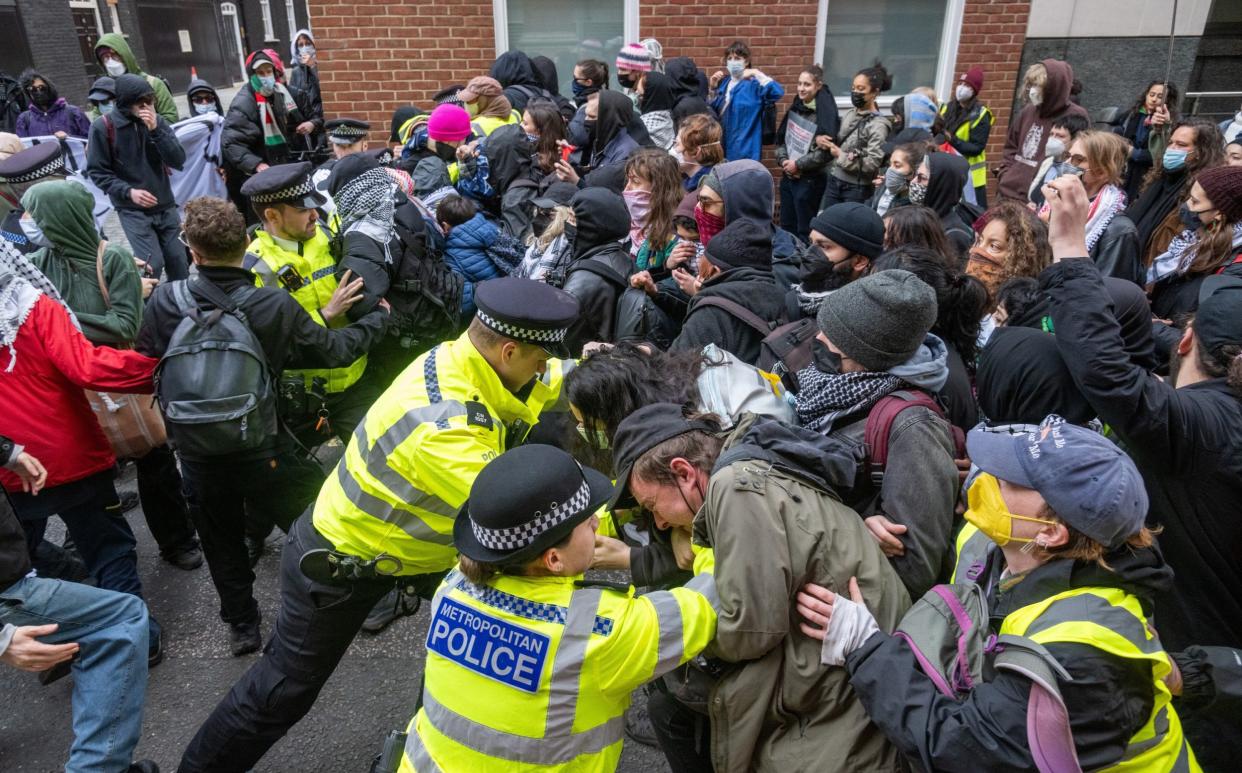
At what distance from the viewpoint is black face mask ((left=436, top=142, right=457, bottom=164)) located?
6.12m

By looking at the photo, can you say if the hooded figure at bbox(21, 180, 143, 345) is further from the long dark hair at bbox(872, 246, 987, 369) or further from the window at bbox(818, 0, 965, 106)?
the window at bbox(818, 0, 965, 106)

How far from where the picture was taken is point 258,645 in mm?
3852

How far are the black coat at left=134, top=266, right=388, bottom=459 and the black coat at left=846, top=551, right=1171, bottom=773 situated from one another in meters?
2.76

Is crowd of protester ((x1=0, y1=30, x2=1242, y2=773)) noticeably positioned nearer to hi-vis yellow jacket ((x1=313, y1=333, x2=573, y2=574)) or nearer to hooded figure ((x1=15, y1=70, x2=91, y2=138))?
hi-vis yellow jacket ((x1=313, y1=333, x2=573, y2=574))

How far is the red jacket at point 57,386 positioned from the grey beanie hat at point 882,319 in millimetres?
2869

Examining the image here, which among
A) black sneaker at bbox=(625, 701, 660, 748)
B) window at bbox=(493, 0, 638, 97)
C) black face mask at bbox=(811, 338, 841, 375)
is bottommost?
black sneaker at bbox=(625, 701, 660, 748)

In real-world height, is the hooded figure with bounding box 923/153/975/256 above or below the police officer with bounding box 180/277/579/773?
above

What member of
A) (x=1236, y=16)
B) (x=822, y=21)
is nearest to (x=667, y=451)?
(x=822, y=21)

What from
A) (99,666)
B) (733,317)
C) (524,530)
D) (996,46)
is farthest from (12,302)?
(996,46)

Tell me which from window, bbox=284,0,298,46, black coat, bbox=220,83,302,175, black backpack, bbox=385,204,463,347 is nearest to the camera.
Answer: black backpack, bbox=385,204,463,347

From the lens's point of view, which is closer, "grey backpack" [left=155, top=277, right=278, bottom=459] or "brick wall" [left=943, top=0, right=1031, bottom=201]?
"grey backpack" [left=155, top=277, right=278, bottom=459]

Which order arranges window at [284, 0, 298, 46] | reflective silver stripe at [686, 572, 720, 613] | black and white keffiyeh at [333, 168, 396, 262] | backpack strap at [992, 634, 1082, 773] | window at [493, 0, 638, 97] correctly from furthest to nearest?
window at [284, 0, 298, 46], window at [493, 0, 638, 97], black and white keffiyeh at [333, 168, 396, 262], reflective silver stripe at [686, 572, 720, 613], backpack strap at [992, 634, 1082, 773]

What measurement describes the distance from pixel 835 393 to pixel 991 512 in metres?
0.69

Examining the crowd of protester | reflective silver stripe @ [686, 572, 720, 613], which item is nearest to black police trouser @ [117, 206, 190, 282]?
the crowd of protester
